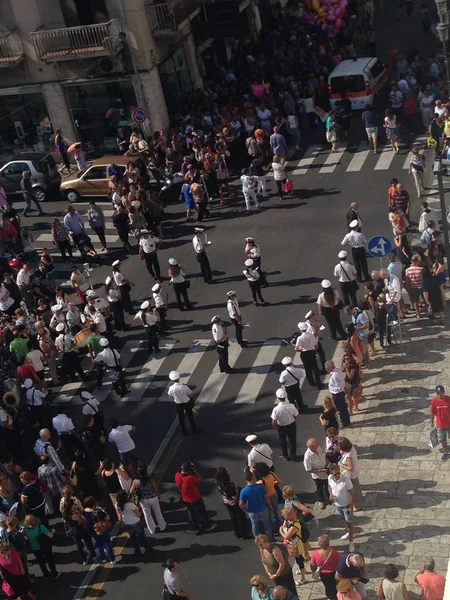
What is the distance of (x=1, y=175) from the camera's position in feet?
108

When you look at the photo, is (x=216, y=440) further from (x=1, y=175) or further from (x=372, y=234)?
(x=1, y=175)

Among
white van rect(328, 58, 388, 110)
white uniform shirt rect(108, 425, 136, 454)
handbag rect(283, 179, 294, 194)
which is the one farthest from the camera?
white van rect(328, 58, 388, 110)

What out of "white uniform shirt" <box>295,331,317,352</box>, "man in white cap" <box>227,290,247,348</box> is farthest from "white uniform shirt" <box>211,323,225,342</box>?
"white uniform shirt" <box>295,331,317,352</box>

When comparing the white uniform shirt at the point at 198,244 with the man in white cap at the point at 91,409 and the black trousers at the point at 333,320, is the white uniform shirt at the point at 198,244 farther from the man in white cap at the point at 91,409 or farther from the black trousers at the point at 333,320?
the man in white cap at the point at 91,409

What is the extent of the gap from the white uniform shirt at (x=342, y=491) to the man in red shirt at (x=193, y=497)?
2.28 meters

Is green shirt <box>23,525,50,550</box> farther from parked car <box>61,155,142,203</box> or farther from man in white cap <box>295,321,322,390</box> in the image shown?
parked car <box>61,155,142,203</box>

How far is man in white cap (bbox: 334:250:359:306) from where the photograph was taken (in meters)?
22.1

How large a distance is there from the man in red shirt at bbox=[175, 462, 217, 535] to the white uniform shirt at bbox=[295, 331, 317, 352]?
403 cm

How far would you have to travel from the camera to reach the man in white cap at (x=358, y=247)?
75.8 feet

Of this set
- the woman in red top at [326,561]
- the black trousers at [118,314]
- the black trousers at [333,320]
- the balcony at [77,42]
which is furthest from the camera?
the balcony at [77,42]

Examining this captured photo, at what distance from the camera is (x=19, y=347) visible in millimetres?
22031

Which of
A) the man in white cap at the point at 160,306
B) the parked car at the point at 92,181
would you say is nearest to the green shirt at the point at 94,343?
the man in white cap at the point at 160,306

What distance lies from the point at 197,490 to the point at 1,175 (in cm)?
1913

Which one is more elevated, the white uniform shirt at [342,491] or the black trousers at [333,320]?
the white uniform shirt at [342,491]
